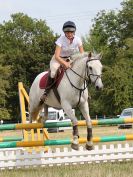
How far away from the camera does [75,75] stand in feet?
27.6

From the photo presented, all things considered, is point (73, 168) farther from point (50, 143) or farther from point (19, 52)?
point (19, 52)

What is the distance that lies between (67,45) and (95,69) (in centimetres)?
103

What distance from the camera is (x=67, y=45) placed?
28.6 feet

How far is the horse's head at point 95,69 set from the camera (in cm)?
777

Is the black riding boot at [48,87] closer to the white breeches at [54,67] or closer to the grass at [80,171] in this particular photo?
the white breeches at [54,67]

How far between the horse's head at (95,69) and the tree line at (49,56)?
137 feet

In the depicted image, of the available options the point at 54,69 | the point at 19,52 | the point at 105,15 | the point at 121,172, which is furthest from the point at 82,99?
the point at 105,15

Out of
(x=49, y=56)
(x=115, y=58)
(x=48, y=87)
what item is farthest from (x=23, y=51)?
(x=48, y=87)

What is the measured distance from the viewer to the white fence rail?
974 cm

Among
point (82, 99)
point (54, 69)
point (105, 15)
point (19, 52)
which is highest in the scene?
point (105, 15)

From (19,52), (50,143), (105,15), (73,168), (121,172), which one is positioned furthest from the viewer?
(105,15)

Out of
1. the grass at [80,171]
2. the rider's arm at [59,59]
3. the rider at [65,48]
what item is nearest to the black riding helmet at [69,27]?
the rider at [65,48]

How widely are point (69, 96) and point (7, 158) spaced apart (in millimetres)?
2225

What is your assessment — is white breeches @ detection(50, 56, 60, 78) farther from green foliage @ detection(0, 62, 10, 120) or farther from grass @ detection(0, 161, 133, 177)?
green foliage @ detection(0, 62, 10, 120)
